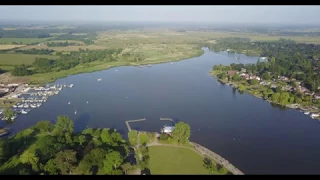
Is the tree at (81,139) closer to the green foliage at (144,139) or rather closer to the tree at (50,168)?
the tree at (50,168)

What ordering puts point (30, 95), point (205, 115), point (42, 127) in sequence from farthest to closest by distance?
point (30, 95), point (205, 115), point (42, 127)

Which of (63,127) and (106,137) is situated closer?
(106,137)

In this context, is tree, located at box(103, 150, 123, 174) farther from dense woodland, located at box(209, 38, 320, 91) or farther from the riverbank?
dense woodland, located at box(209, 38, 320, 91)

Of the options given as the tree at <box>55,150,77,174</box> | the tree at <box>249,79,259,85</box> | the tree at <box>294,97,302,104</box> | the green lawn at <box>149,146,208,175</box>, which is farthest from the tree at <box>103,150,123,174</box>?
the tree at <box>249,79,259,85</box>

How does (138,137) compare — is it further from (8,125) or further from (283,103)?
(283,103)

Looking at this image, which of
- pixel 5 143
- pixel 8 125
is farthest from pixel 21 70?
pixel 5 143

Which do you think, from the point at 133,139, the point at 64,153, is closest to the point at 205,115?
the point at 133,139

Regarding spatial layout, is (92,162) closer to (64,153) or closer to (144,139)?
(64,153)
